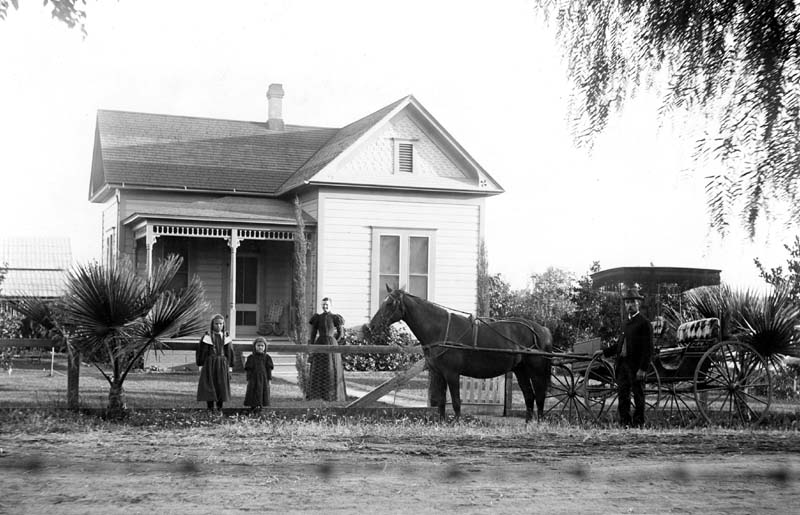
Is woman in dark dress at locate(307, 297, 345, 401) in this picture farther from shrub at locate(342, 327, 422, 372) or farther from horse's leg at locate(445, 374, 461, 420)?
shrub at locate(342, 327, 422, 372)

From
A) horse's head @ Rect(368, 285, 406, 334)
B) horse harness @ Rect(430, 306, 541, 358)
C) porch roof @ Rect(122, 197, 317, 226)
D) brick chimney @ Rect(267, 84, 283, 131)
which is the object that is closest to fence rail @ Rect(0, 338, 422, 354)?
horse's head @ Rect(368, 285, 406, 334)

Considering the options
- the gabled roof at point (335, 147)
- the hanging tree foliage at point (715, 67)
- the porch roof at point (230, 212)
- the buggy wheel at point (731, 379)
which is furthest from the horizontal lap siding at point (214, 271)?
the hanging tree foliage at point (715, 67)

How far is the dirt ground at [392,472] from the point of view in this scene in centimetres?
726

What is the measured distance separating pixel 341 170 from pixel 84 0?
18034mm

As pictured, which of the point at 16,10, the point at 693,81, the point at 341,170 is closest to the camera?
the point at 693,81

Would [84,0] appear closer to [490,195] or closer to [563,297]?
[490,195]

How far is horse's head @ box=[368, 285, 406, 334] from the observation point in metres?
13.6

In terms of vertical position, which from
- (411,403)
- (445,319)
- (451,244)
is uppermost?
(451,244)

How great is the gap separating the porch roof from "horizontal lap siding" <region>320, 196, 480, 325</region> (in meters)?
0.94

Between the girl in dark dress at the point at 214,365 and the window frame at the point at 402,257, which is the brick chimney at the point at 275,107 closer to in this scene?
the window frame at the point at 402,257

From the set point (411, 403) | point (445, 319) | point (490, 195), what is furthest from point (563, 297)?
point (445, 319)

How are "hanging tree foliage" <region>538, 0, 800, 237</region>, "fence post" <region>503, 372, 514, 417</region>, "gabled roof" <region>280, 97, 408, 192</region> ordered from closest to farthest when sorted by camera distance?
"hanging tree foliage" <region>538, 0, 800, 237</region> → "fence post" <region>503, 372, 514, 417</region> → "gabled roof" <region>280, 97, 408, 192</region>

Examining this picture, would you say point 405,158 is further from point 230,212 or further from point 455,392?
point 455,392

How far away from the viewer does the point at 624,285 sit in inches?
854
